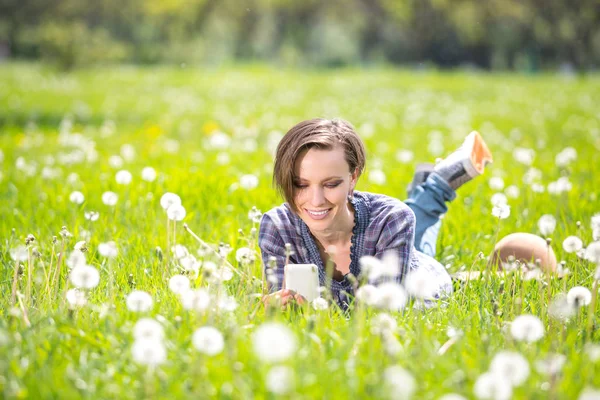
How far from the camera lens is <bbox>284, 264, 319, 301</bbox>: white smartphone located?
2393 millimetres

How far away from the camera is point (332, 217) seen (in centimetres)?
249

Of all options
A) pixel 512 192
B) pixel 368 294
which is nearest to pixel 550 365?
pixel 368 294

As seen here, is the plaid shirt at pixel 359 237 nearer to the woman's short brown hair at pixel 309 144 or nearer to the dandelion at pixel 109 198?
the woman's short brown hair at pixel 309 144

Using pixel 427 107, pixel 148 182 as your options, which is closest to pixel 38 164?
pixel 148 182

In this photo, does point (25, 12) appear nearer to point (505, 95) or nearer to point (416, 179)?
point (505, 95)

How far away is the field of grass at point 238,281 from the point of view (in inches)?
64.9

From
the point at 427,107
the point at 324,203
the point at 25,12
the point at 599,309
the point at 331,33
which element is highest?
the point at 331,33

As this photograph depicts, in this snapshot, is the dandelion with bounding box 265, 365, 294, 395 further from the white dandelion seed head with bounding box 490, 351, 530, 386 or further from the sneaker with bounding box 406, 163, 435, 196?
the sneaker with bounding box 406, 163, 435, 196

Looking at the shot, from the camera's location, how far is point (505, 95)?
13.6 m

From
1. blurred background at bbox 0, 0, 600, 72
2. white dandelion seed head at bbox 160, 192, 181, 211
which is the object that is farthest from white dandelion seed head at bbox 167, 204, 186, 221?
blurred background at bbox 0, 0, 600, 72

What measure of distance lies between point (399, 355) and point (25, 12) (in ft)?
63.8

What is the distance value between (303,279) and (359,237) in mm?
406

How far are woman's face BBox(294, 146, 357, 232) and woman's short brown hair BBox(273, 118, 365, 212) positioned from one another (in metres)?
0.02

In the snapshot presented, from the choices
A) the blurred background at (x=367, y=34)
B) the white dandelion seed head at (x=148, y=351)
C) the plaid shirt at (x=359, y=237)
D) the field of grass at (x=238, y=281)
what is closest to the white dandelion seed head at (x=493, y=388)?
the field of grass at (x=238, y=281)
